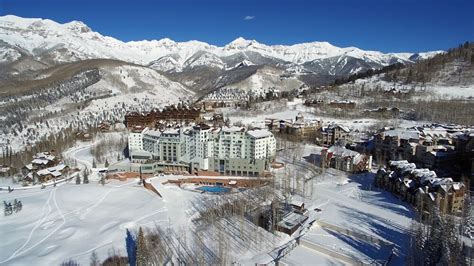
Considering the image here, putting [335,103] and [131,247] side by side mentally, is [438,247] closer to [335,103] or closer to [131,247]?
[131,247]

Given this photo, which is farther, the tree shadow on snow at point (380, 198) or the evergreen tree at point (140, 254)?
the tree shadow on snow at point (380, 198)

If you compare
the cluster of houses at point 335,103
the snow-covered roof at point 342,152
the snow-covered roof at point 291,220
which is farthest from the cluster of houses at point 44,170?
the cluster of houses at point 335,103

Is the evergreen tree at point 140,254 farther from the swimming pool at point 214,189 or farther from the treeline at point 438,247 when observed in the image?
the swimming pool at point 214,189

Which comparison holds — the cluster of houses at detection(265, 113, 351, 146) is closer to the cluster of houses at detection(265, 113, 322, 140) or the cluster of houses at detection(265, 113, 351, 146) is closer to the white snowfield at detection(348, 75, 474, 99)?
the cluster of houses at detection(265, 113, 322, 140)

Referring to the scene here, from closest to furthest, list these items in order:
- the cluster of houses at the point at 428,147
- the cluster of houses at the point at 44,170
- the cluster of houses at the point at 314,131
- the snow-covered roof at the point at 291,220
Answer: the snow-covered roof at the point at 291,220 < the cluster of houses at the point at 428,147 < the cluster of houses at the point at 44,170 < the cluster of houses at the point at 314,131

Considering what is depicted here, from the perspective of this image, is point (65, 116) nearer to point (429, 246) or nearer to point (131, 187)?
point (131, 187)

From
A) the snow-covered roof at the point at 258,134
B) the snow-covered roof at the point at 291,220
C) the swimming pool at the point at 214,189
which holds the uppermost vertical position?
the snow-covered roof at the point at 258,134
